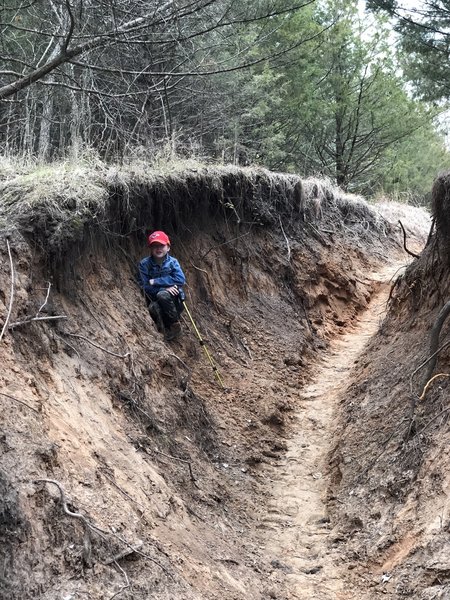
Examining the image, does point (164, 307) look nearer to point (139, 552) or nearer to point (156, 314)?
point (156, 314)

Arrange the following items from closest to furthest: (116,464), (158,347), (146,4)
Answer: (116,464) < (146,4) < (158,347)

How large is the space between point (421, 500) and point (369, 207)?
39.4 ft

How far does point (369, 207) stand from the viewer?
15820mm

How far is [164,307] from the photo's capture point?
7496 millimetres

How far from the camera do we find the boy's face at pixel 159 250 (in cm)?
757

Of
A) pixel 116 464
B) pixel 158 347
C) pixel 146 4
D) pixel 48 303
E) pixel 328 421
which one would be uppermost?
pixel 146 4

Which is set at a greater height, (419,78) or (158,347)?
(419,78)

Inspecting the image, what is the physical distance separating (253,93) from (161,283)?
8.15m

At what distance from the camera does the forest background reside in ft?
27.1

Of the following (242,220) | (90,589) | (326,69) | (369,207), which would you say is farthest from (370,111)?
(90,589)

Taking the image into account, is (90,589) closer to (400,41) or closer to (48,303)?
(48,303)

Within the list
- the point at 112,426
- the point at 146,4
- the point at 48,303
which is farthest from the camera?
the point at 146,4

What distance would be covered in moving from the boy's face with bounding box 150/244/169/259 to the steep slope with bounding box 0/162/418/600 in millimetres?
388

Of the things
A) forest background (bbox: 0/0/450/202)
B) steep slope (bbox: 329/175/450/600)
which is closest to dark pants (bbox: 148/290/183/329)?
forest background (bbox: 0/0/450/202)
